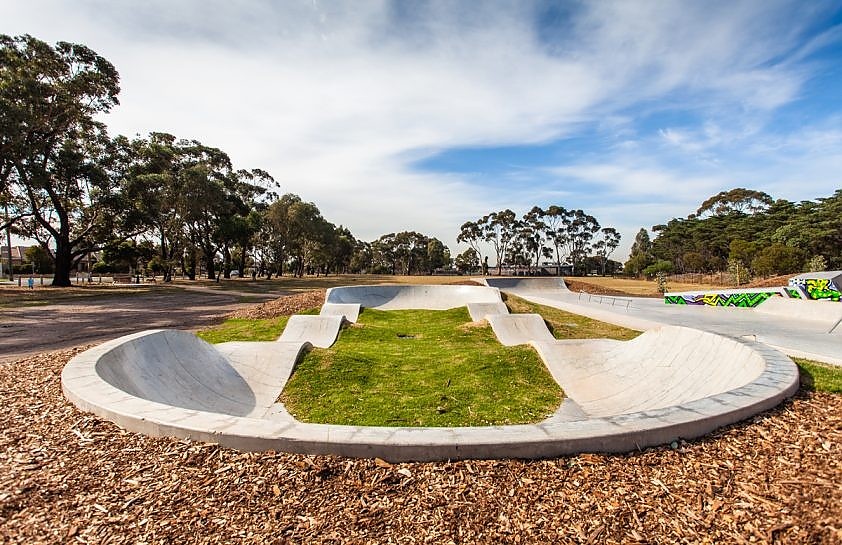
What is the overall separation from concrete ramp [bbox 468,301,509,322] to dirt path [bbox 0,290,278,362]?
9449mm

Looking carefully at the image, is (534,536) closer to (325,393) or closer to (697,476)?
(697,476)

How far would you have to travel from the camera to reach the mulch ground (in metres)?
2.35

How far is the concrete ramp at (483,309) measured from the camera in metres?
15.8

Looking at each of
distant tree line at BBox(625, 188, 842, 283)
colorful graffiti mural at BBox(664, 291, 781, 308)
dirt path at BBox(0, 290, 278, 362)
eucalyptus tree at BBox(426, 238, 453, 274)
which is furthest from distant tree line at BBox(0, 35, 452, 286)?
eucalyptus tree at BBox(426, 238, 453, 274)

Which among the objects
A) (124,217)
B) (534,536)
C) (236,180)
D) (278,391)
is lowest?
(278,391)

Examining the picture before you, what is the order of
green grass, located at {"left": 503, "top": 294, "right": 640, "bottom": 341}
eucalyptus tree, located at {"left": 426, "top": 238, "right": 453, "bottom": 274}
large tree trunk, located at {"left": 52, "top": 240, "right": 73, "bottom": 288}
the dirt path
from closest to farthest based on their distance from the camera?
1. the dirt path
2. green grass, located at {"left": 503, "top": 294, "right": 640, "bottom": 341}
3. large tree trunk, located at {"left": 52, "top": 240, "right": 73, "bottom": 288}
4. eucalyptus tree, located at {"left": 426, "top": 238, "right": 453, "bottom": 274}

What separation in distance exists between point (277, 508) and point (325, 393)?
5140 mm

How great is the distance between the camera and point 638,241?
98.5 meters

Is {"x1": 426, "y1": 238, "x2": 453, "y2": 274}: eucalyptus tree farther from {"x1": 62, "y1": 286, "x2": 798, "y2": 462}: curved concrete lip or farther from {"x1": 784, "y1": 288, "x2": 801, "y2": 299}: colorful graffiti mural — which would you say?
{"x1": 62, "y1": 286, "x2": 798, "y2": 462}: curved concrete lip

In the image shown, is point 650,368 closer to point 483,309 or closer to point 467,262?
point 483,309

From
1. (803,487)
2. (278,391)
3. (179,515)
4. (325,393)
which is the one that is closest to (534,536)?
(803,487)

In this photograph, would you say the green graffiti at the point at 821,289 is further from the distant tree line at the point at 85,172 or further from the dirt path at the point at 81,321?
the distant tree line at the point at 85,172

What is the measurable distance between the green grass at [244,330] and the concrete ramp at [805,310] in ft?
52.7

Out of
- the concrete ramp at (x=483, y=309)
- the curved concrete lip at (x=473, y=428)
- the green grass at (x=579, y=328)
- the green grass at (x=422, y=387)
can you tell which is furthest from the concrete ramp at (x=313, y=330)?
the green grass at (x=579, y=328)
